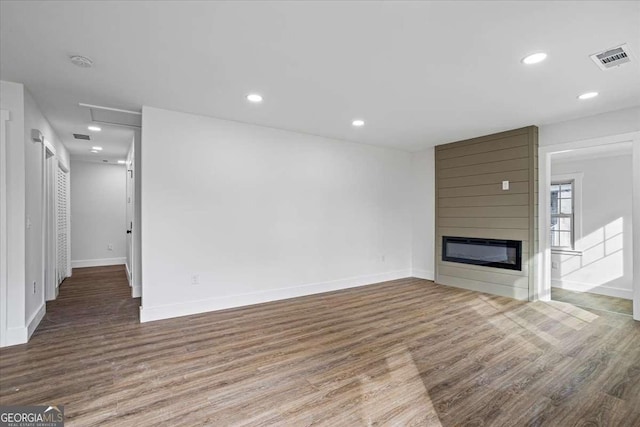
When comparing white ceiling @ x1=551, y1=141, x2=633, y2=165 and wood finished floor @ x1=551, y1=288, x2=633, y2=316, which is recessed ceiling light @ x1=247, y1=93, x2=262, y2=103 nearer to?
white ceiling @ x1=551, y1=141, x2=633, y2=165

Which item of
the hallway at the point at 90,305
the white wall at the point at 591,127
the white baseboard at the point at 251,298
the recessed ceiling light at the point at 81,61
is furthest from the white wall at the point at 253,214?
the white wall at the point at 591,127

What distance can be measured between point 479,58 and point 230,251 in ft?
11.7

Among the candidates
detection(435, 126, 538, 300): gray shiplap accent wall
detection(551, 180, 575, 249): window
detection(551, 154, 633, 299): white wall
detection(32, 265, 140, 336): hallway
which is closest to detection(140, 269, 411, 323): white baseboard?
detection(32, 265, 140, 336): hallway

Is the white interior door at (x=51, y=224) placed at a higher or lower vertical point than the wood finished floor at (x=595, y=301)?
higher

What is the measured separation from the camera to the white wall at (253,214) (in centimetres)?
377

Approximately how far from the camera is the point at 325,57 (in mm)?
2592

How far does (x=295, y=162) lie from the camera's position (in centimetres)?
488

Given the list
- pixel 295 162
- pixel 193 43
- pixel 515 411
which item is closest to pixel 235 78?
Result: pixel 193 43

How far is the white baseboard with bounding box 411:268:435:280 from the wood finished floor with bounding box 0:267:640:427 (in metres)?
1.88

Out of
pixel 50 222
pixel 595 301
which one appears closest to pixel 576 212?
pixel 595 301

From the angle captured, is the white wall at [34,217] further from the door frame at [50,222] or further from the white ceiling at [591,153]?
the white ceiling at [591,153]

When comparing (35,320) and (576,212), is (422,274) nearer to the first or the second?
(576,212)

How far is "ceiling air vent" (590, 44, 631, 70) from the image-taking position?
247cm

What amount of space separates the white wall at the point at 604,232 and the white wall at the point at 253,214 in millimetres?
3056
